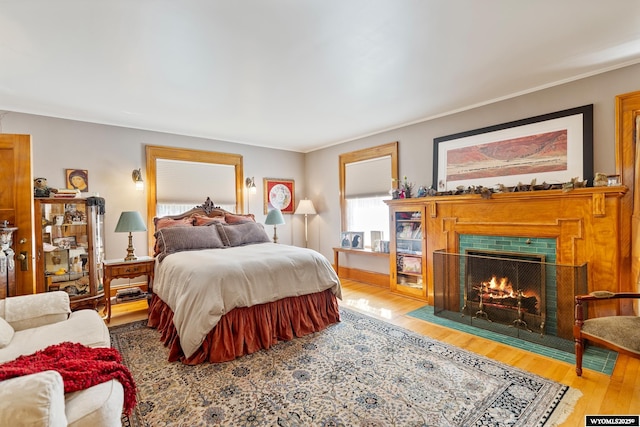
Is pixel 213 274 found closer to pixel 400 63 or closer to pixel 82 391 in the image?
pixel 82 391

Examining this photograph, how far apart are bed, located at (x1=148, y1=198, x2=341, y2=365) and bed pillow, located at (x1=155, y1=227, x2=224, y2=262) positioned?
0.03 ft

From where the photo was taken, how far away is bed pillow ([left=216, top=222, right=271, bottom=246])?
13.2ft

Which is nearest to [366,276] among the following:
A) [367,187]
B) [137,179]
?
[367,187]

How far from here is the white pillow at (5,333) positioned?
168 cm

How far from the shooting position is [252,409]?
1.90m

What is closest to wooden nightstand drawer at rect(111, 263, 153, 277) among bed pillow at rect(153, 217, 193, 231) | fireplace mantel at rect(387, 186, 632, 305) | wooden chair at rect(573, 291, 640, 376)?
bed pillow at rect(153, 217, 193, 231)

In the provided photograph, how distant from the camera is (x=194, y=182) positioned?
4969 mm

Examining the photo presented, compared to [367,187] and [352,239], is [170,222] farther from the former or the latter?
[367,187]

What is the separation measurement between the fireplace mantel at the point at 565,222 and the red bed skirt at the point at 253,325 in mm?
1835

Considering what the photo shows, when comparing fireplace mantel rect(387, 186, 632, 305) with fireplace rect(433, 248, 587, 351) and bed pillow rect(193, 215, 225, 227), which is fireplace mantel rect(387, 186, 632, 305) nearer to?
fireplace rect(433, 248, 587, 351)

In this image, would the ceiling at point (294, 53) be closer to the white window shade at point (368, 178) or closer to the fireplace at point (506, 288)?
the white window shade at point (368, 178)

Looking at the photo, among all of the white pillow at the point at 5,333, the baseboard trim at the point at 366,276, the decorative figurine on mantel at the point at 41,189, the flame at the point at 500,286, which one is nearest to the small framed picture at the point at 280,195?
the baseboard trim at the point at 366,276

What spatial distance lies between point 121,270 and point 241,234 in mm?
1410

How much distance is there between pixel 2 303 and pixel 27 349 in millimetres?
631
